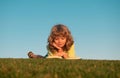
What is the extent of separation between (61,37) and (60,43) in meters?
0.38

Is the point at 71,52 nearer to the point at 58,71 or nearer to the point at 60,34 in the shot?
the point at 60,34

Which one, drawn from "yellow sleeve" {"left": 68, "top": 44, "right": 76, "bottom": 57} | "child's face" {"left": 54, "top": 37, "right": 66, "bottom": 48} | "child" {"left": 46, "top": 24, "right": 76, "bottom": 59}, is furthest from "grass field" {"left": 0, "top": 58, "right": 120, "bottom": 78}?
"yellow sleeve" {"left": 68, "top": 44, "right": 76, "bottom": 57}

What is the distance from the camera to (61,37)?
18125 mm

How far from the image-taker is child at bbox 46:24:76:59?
59.3 feet

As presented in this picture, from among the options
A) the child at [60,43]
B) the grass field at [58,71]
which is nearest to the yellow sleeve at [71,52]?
the child at [60,43]

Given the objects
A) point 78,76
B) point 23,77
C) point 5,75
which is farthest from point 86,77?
point 5,75

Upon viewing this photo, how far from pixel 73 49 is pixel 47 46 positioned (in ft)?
5.25

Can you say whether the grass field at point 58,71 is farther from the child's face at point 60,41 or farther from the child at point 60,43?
the child at point 60,43

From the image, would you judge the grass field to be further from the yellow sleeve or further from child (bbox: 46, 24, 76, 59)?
the yellow sleeve

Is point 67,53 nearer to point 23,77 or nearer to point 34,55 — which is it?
point 34,55

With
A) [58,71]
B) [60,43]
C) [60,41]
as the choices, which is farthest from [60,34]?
[58,71]

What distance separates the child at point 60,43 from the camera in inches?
712

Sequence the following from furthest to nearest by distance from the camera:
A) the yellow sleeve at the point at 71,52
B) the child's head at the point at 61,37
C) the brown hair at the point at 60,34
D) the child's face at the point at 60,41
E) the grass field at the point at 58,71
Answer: the yellow sleeve at the point at 71,52 < the brown hair at the point at 60,34 < the child's head at the point at 61,37 < the child's face at the point at 60,41 < the grass field at the point at 58,71

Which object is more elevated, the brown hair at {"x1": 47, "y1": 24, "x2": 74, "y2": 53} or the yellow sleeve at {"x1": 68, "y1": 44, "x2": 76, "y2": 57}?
the brown hair at {"x1": 47, "y1": 24, "x2": 74, "y2": 53}
